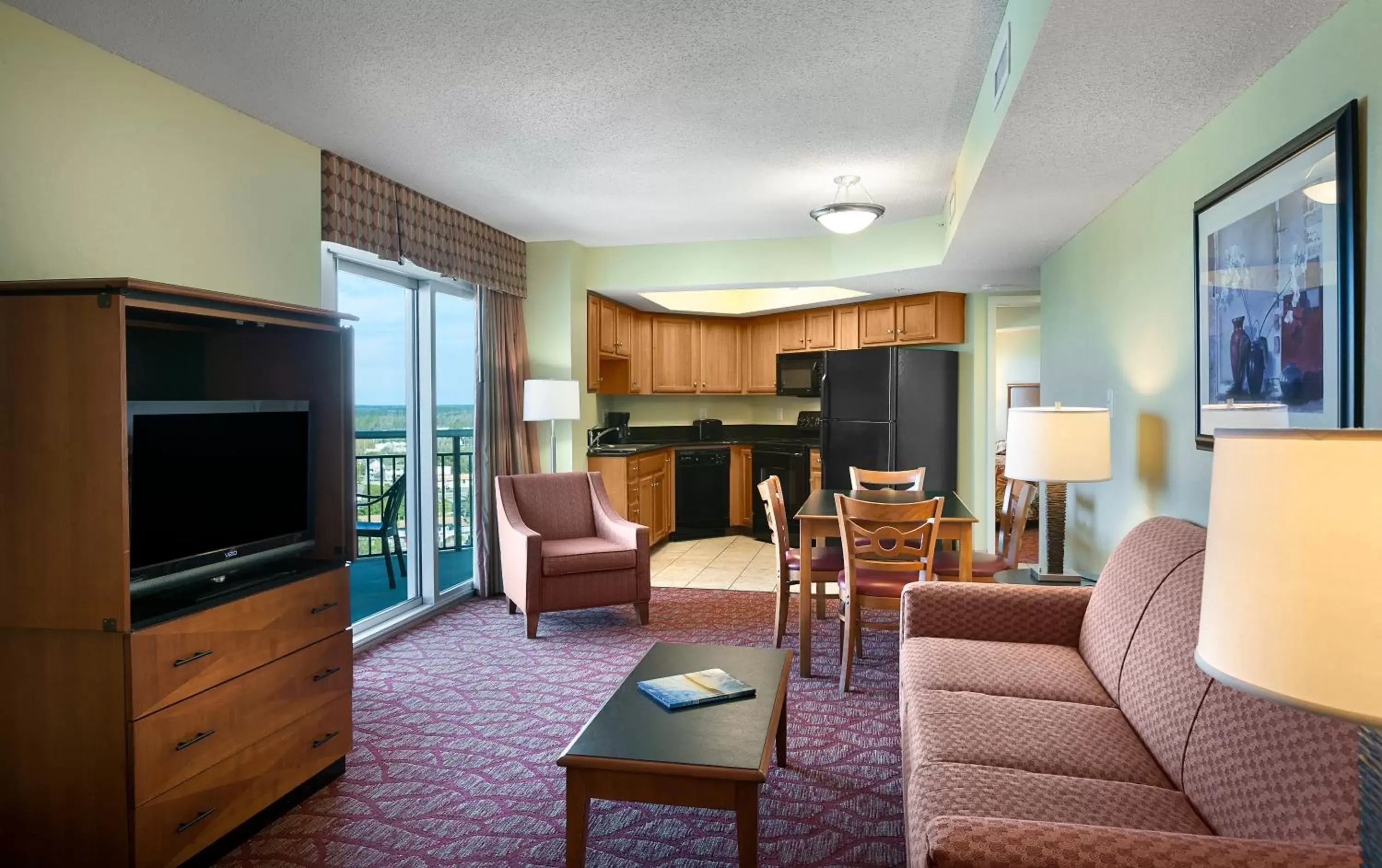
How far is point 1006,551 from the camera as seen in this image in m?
4.17

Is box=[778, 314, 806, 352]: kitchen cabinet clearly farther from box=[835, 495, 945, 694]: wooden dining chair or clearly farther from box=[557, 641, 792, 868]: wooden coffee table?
box=[557, 641, 792, 868]: wooden coffee table

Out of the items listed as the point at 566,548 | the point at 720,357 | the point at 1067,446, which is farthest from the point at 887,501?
the point at 720,357

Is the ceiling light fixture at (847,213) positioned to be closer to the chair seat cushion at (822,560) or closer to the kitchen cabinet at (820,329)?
the chair seat cushion at (822,560)

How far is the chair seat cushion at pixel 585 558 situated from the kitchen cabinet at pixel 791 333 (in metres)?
3.40

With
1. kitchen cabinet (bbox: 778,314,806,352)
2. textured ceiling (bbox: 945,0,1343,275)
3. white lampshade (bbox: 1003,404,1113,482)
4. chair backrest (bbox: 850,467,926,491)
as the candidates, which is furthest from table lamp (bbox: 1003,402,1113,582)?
kitchen cabinet (bbox: 778,314,806,352)

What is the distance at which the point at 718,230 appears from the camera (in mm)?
5680

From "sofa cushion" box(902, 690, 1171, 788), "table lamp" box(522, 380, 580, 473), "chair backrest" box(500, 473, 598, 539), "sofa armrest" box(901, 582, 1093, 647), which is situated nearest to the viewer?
"sofa cushion" box(902, 690, 1171, 788)

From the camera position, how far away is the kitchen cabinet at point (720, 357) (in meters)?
7.91

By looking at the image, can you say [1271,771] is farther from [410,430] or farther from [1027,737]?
[410,430]

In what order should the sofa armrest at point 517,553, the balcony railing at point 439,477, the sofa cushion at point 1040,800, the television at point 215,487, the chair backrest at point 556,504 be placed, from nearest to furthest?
the sofa cushion at point 1040,800, the television at point 215,487, the sofa armrest at point 517,553, the chair backrest at point 556,504, the balcony railing at point 439,477

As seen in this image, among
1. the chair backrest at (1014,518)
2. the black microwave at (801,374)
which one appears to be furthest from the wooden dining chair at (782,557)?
the black microwave at (801,374)

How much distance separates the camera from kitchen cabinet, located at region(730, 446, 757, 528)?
7883 mm

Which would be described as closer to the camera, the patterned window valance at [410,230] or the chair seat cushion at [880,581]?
the chair seat cushion at [880,581]

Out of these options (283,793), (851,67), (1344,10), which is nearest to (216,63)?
(851,67)
